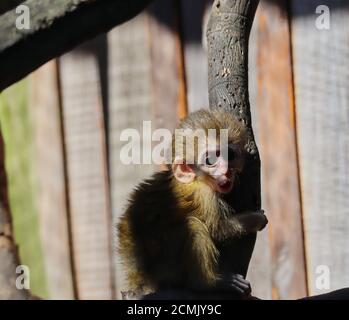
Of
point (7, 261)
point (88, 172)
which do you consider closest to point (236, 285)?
point (7, 261)

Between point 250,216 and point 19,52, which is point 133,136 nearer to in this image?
point 250,216

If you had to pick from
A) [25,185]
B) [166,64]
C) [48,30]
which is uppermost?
[166,64]

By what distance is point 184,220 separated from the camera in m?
3.39

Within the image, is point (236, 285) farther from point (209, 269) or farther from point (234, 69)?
point (234, 69)

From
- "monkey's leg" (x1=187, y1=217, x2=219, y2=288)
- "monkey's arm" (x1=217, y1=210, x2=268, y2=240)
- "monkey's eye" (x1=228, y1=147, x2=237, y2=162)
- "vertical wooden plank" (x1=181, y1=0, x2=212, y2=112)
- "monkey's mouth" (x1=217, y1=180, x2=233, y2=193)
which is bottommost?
"monkey's leg" (x1=187, y1=217, x2=219, y2=288)

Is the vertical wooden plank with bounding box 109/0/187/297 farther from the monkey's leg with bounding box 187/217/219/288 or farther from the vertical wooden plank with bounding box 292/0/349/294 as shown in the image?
the monkey's leg with bounding box 187/217/219/288

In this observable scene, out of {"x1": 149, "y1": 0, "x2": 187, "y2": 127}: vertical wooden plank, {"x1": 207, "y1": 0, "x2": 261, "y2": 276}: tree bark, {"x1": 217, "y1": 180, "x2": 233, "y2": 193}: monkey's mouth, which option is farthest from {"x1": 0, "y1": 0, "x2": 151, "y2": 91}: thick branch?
{"x1": 149, "y1": 0, "x2": 187, "y2": 127}: vertical wooden plank

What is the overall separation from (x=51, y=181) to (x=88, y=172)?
5.8 inches

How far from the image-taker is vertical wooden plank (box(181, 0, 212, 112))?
165 inches

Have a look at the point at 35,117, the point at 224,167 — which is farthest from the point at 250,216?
the point at 35,117

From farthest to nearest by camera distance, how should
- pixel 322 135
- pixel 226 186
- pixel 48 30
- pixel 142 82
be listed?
1. pixel 142 82
2. pixel 322 135
3. pixel 226 186
4. pixel 48 30

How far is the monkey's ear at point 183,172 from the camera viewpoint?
337 cm

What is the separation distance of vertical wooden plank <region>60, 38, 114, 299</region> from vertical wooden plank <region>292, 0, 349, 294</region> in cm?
75
